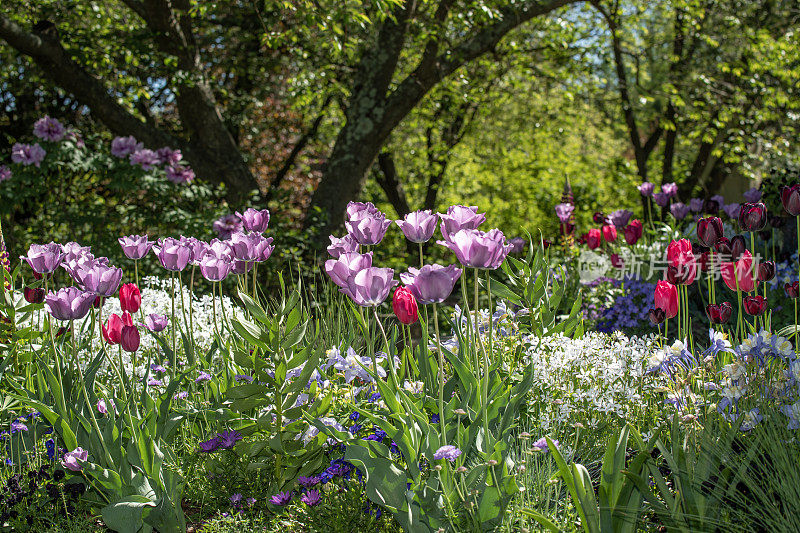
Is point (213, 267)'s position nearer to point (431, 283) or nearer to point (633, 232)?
point (431, 283)

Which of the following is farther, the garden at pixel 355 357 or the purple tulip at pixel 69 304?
the purple tulip at pixel 69 304

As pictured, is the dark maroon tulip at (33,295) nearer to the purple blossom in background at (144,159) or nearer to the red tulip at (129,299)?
the red tulip at (129,299)

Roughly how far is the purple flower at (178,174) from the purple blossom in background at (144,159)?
0.16 meters

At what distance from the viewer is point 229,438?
2355 millimetres

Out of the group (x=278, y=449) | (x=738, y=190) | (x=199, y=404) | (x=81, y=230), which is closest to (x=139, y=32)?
(x=81, y=230)

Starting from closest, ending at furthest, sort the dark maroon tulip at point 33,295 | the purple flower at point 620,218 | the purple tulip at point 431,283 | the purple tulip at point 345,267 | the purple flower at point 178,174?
the purple tulip at point 431,283, the purple tulip at point 345,267, the dark maroon tulip at point 33,295, the purple flower at point 620,218, the purple flower at point 178,174

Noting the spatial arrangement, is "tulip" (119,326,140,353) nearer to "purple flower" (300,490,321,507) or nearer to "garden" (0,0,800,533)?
"garden" (0,0,800,533)

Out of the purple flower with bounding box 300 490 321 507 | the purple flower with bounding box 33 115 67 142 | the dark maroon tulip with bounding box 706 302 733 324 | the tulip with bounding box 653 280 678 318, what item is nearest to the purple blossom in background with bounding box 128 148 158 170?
the purple flower with bounding box 33 115 67 142

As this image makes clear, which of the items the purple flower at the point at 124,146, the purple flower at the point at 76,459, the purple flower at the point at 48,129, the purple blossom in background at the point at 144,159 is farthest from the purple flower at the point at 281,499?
the purple flower at the point at 48,129

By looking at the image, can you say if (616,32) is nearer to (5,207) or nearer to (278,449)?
(5,207)

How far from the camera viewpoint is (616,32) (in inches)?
334

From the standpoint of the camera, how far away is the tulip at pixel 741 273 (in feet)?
8.11

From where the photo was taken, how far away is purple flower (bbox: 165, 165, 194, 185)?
6.59 meters

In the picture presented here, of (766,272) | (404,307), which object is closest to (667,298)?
(766,272)
